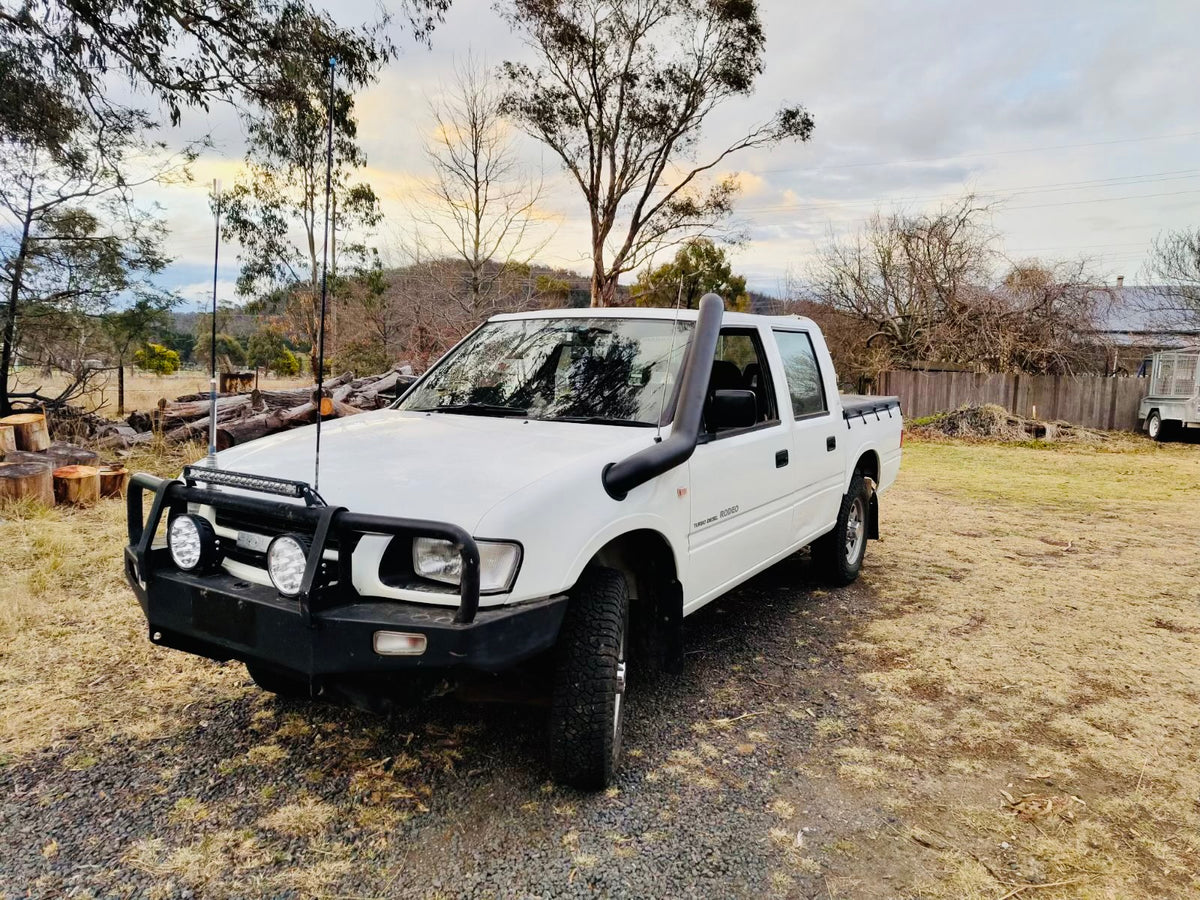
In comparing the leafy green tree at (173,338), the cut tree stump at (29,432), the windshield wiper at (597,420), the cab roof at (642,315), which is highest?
the leafy green tree at (173,338)

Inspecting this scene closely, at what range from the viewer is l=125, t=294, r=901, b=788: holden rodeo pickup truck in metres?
2.39

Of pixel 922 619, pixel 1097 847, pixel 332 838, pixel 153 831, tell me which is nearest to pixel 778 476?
pixel 922 619

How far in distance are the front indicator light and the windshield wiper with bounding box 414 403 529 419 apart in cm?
147

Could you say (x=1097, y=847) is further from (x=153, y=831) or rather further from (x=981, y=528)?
(x=981, y=528)

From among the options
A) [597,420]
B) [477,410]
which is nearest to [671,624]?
[597,420]

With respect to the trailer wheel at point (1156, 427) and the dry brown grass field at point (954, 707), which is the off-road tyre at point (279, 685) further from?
the trailer wheel at point (1156, 427)

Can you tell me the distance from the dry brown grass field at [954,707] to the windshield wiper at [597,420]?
1550mm

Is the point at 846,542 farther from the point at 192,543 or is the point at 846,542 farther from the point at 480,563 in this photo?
the point at 192,543

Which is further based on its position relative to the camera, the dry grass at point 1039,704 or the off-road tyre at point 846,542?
the off-road tyre at point 846,542

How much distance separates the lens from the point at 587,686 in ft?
8.75

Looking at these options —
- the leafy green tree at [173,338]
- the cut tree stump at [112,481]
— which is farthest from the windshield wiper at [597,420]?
the leafy green tree at [173,338]

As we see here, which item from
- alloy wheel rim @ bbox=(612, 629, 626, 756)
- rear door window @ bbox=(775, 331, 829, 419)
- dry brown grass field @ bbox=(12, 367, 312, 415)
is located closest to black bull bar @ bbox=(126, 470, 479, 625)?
alloy wheel rim @ bbox=(612, 629, 626, 756)

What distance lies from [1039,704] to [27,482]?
8302mm

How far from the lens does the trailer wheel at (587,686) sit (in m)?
2.67
